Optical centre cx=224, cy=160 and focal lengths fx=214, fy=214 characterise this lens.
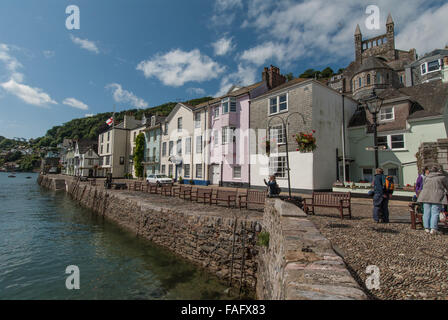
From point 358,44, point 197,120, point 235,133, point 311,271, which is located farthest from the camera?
point 358,44

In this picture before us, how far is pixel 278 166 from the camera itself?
62.3 ft

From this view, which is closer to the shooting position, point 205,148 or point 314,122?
point 314,122

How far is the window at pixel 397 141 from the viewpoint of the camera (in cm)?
1803

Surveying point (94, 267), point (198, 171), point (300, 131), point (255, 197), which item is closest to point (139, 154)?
point (198, 171)

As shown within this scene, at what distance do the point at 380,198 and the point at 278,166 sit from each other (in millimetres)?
11752

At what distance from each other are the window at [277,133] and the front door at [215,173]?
782cm

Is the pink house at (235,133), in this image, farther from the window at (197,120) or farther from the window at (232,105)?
the window at (197,120)

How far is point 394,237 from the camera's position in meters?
5.71

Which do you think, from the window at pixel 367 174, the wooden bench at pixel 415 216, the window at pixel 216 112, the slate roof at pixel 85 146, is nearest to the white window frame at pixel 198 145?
the window at pixel 216 112

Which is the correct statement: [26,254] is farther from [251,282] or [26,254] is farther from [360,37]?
[360,37]

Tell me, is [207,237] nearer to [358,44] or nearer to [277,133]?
→ [277,133]

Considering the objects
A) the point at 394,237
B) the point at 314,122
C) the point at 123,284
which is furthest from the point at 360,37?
the point at 123,284

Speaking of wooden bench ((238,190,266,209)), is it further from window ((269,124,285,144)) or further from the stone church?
the stone church

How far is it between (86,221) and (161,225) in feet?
30.4
